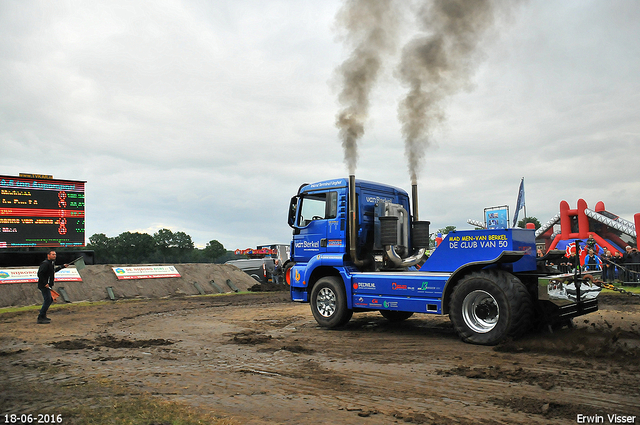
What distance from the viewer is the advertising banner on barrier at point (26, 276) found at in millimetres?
17688

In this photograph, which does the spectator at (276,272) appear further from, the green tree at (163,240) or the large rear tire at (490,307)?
the green tree at (163,240)

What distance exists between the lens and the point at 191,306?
54.0 feet

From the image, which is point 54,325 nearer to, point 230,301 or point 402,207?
point 230,301

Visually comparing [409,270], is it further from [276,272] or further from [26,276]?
[276,272]

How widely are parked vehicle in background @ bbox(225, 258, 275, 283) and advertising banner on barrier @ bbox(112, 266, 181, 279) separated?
436cm

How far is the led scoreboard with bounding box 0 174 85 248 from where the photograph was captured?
1970 centimetres

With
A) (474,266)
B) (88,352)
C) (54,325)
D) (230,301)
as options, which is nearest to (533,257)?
(474,266)

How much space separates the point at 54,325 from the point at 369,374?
9212mm

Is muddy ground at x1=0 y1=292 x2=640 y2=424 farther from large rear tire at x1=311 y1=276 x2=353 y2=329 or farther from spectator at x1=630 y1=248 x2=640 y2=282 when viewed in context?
spectator at x1=630 y1=248 x2=640 y2=282

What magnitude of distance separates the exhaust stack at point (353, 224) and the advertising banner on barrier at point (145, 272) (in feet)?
46.4

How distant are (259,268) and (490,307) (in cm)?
1959

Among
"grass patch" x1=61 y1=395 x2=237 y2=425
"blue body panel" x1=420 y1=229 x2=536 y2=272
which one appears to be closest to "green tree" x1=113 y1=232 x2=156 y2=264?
"blue body panel" x1=420 y1=229 x2=536 y2=272

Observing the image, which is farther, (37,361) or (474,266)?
(474,266)

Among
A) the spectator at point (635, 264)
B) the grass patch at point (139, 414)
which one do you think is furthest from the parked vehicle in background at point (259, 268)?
the grass patch at point (139, 414)
